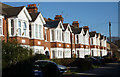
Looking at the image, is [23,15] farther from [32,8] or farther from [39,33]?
[32,8]

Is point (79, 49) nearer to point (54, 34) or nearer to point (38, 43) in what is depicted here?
point (54, 34)

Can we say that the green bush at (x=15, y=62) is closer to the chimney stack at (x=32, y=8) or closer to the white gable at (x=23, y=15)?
the white gable at (x=23, y=15)

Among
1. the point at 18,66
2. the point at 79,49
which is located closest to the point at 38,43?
the point at 18,66

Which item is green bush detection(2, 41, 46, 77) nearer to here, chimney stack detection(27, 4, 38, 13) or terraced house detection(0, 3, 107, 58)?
terraced house detection(0, 3, 107, 58)

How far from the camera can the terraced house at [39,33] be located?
21141mm

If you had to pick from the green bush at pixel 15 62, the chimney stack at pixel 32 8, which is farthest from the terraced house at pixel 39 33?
the green bush at pixel 15 62

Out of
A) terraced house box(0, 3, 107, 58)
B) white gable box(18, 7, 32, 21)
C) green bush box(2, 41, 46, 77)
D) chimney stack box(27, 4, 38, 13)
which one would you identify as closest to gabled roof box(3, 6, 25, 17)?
terraced house box(0, 3, 107, 58)

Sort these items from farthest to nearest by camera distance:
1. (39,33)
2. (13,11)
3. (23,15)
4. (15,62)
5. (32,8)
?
1. (32,8)
2. (39,33)
3. (23,15)
4. (13,11)
5. (15,62)

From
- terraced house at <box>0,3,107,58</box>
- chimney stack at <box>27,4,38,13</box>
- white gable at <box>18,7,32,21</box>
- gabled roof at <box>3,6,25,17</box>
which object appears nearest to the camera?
terraced house at <box>0,3,107,58</box>

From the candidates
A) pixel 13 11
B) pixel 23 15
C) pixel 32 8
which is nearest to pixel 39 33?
pixel 23 15

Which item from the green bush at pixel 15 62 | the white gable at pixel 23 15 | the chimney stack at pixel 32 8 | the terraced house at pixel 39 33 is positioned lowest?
the green bush at pixel 15 62

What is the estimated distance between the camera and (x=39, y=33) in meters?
25.8

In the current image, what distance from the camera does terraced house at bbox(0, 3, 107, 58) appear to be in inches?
832

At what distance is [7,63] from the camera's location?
1308cm
